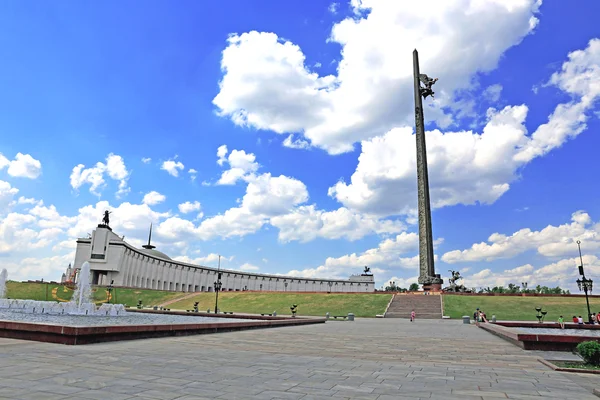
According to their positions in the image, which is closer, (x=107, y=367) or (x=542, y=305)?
(x=107, y=367)

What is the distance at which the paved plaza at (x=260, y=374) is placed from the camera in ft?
20.7

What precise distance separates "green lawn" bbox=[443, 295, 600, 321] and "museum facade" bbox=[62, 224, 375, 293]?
55905mm

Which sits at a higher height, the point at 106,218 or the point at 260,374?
the point at 106,218

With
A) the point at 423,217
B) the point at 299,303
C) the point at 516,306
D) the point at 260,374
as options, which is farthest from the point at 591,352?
the point at 423,217

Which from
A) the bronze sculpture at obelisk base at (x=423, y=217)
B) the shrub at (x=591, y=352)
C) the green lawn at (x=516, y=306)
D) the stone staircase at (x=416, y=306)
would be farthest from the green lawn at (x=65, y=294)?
the shrub at (x=591, y=352)

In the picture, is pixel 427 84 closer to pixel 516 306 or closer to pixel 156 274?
pixel 516 306

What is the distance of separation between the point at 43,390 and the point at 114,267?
84035mm

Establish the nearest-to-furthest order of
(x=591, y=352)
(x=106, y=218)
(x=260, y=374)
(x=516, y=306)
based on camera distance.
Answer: (x=260, y=374), (x=591, y=352), (x=516, y=306), (x=106, y=218)

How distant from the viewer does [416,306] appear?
4894 centimetres

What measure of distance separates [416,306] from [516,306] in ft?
36.6

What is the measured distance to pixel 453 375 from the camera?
8.71m

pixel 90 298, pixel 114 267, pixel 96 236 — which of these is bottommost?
pixel 90 298

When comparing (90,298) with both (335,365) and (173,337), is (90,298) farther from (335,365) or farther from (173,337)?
(335,365)

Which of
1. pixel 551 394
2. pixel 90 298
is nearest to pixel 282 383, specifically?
pixel 551 394
